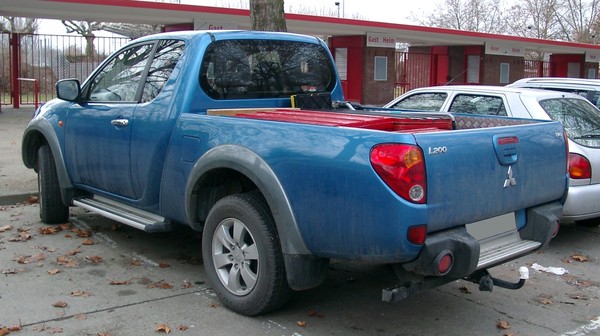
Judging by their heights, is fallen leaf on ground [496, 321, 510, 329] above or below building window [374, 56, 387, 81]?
below

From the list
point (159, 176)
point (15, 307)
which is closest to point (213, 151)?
point (159, 176)

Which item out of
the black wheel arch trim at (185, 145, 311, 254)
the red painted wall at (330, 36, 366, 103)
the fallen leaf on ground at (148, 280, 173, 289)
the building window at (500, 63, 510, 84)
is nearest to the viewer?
the black wheel arch trim at (185, 145, 311, 254)

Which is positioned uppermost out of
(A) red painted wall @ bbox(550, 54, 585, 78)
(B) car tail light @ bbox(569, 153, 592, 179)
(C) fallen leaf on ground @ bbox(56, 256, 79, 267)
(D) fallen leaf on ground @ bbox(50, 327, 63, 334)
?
(A) red painted wall @ bbox(550, 54, 585, 78)

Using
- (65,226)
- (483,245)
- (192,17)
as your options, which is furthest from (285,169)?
(192,17)

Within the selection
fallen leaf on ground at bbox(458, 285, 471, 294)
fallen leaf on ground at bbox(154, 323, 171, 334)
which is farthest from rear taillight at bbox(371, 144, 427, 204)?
fallen leaf on ground at bbox(458, 285, 471, 294)

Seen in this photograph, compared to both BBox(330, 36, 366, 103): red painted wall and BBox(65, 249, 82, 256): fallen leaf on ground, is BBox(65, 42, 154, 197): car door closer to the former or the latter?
BBox(65, 249, 82, 256): fallen leaf on ground

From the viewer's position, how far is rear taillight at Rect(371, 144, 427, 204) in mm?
3459

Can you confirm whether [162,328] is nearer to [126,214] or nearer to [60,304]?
[60,304]

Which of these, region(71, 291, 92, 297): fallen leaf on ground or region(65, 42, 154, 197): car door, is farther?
region(65, 42, 154, 197): car door

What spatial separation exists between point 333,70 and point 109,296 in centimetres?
292

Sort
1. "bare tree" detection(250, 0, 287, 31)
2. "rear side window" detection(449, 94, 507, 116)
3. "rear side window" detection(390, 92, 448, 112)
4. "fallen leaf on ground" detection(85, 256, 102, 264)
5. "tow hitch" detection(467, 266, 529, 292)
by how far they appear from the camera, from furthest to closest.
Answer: "bare tree" detection(250, 0, 287, 31) → "rear side window" detection(390, 92, 448, 112) → "rear side window" detection(449, 94, 507, 116) → "fallen leaf on ground" detection(85, 256, 102, 264) → "tow hitch" detection(467, 266, 529, 292)

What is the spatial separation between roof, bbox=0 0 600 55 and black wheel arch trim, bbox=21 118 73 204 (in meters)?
9.94

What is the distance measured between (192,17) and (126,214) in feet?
46.6

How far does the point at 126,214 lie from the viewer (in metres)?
5.43
